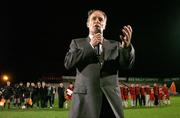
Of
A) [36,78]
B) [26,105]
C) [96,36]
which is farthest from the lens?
[36,78]

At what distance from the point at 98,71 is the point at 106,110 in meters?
0.37

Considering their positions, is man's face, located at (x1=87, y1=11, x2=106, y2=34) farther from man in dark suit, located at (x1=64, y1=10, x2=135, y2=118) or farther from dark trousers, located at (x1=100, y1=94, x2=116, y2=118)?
dark trousers, located at (x1=100, y1=94, x2=116, y2=118)

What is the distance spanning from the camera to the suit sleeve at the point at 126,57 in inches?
143

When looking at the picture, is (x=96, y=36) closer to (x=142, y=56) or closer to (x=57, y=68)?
(x=57, y=68)

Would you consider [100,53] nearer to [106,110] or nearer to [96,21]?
[96,21]

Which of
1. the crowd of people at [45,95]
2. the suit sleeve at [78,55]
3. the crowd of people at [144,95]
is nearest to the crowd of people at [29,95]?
the crowd of people at [45,95]

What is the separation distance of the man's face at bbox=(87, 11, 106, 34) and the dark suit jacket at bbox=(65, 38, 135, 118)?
164 mm

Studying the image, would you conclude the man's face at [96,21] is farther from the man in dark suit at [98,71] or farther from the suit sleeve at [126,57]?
the suit sleeve at [126,57]

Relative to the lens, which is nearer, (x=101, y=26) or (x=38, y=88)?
(x=101, y=26)

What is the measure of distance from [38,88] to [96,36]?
82.0 ft

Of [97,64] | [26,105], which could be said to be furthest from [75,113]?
[26,105]

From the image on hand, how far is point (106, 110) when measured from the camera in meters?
3.54

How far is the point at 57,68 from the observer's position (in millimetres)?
72312

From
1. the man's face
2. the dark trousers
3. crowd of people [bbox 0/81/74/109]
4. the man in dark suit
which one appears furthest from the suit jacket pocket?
crowd of people [bbox 0/81/74/109]
